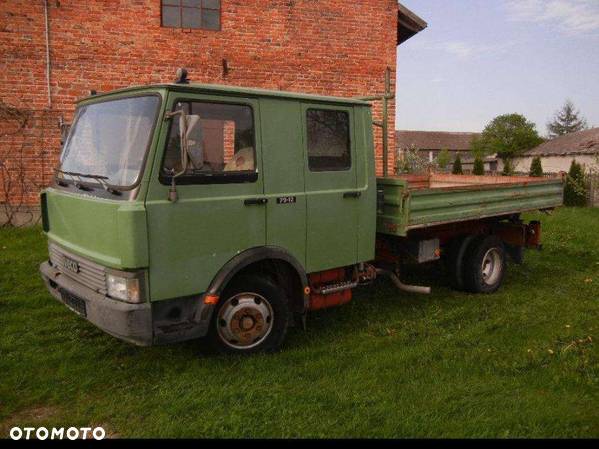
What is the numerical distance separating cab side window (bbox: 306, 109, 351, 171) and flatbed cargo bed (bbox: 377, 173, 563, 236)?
612 mm

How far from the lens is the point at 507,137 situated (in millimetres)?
55969

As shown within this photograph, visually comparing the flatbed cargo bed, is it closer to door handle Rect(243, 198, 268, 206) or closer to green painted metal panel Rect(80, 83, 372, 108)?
green painted metal panel Rect(80, 83, 372, 108)

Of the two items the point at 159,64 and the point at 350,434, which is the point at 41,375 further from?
the point at 159,64

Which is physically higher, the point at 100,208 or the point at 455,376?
the point at 100,208

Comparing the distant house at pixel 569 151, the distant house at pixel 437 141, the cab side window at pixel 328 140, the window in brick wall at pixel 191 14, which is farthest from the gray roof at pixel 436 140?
the cab side window at pixel 328 140

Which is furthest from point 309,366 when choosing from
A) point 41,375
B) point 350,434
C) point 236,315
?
point 41,375

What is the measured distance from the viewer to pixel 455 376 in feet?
13.6

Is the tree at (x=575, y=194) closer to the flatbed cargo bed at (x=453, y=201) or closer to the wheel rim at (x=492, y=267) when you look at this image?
the flatbed cargo bed at (x=453, y=201)

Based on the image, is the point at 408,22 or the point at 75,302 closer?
the point at 75,302

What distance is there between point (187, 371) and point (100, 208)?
57.8 inches

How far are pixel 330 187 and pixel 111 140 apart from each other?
1.95 metres

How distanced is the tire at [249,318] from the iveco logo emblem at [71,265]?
1206mm

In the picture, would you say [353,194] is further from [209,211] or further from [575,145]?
[575,145]

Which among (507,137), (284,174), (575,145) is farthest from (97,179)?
(507,137)
